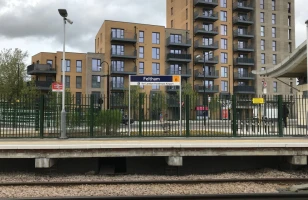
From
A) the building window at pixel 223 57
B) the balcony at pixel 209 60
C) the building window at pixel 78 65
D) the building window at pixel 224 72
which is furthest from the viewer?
the building window at pixel 223 57

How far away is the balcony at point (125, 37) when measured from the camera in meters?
59.2

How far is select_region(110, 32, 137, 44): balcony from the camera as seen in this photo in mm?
59225

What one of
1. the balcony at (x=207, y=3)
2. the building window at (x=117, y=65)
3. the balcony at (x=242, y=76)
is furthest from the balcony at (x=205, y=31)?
the building window at (x=117, y=65)

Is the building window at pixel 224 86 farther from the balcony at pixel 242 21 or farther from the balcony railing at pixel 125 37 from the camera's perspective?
the balcony railing at pixel 125 37

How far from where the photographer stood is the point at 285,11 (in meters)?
73.4

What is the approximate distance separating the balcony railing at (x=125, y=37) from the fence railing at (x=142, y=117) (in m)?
45.4

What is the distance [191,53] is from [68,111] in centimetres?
5275

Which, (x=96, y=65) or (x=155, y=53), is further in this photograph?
(x=155, y=53)

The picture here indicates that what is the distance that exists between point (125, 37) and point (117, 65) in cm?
553

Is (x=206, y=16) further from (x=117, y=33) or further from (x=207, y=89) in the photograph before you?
(x=117, y=33)

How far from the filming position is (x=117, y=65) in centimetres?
6028

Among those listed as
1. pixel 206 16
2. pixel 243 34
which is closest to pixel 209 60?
pixel 206 16

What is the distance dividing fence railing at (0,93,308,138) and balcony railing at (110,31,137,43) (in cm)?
4539

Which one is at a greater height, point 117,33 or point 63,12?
point 117,33
